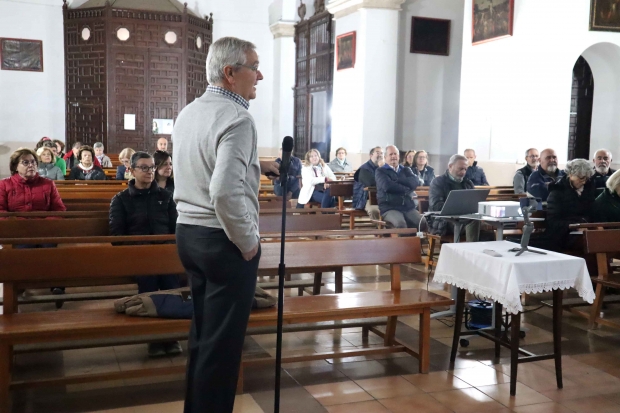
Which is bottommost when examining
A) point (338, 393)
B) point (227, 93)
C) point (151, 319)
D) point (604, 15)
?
point (338, 393)

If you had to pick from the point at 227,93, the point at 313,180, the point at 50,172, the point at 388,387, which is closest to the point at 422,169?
the point at 313,180

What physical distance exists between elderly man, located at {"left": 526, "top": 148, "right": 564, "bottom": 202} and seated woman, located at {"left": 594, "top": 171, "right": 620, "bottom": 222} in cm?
172

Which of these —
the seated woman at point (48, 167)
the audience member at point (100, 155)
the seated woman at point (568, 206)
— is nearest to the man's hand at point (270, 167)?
the seated woman at point (568, 206)

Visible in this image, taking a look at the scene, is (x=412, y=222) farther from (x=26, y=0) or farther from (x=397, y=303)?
(x=26, y=0)

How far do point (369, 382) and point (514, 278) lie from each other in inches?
38.3

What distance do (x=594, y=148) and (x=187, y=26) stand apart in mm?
10516

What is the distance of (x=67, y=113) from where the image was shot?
1656cm

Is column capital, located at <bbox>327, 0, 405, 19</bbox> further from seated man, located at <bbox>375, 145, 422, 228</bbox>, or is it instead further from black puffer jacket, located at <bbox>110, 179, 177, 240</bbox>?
black puffer jacket, located at <bbox>110, 179, 177, 240</bbox>

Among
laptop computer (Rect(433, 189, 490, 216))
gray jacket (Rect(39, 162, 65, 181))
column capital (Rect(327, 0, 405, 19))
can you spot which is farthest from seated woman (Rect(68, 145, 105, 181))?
column capital (Rect(327, 0, 405, 19))

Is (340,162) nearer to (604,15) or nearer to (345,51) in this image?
(345,51)

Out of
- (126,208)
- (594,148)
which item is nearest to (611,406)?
(126,208)

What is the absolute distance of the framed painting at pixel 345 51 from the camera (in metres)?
13.1

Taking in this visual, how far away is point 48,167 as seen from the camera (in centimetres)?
832

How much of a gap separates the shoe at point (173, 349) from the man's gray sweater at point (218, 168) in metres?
1.72
